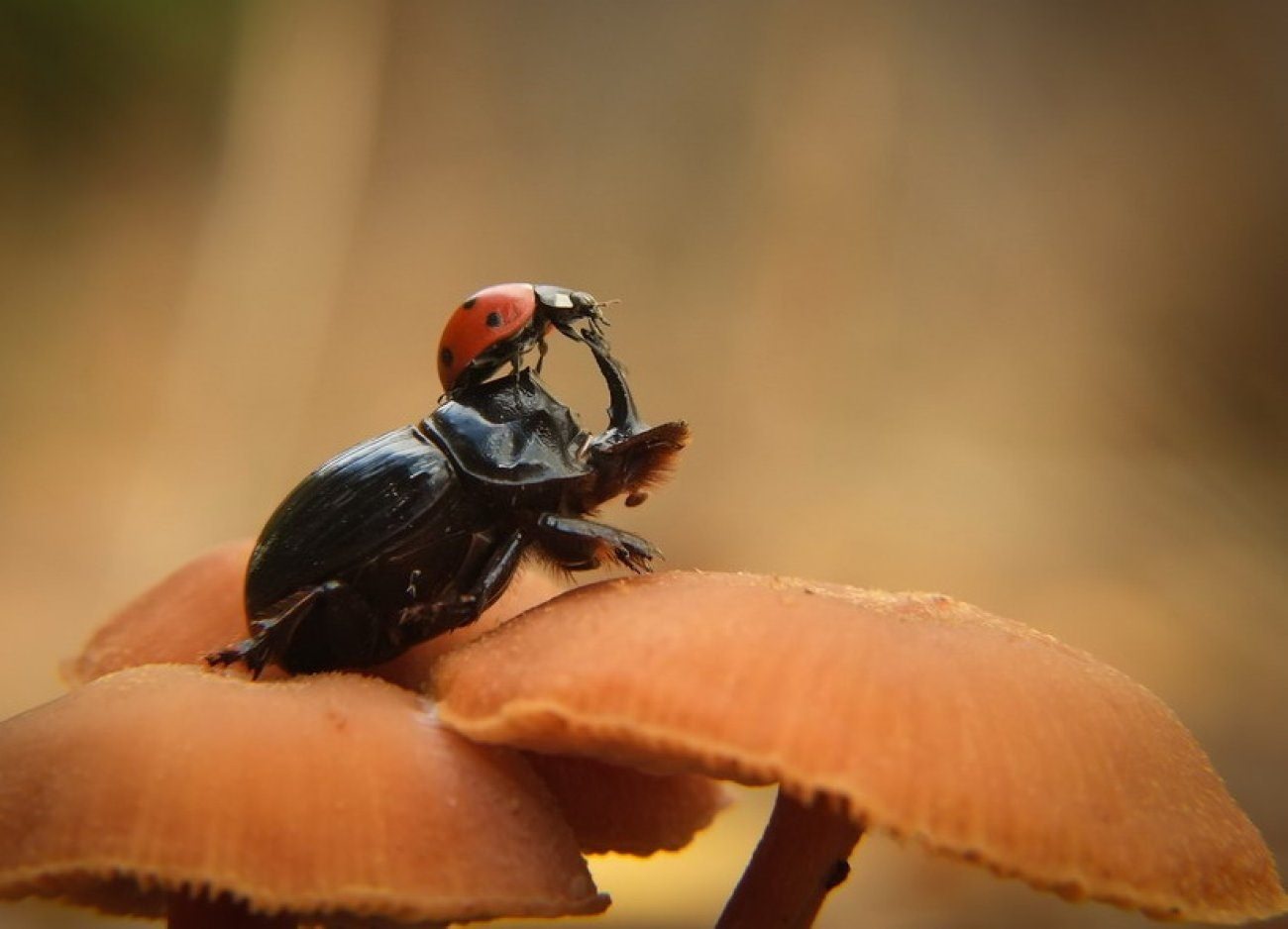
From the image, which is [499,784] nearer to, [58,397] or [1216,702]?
[1216,702]

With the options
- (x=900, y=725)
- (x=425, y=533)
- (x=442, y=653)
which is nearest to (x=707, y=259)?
(x=442, y=653)

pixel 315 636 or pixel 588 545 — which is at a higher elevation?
pixel 588 545

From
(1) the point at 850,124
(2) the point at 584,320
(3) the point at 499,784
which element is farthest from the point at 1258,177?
(3) the point at 499,784

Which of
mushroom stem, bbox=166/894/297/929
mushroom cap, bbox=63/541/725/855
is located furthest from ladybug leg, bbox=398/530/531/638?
mushroom stem, bbox=166/894/297/929

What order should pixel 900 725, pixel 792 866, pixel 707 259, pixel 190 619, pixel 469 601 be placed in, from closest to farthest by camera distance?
pixel 900 725 < pixel 469 601 < pixel 792 866 < pixel 190 619 < pixel 707 259

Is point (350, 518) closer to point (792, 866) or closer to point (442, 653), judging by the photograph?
point (442, 653)

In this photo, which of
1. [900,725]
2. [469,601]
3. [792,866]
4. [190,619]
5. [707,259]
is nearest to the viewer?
[900,725]

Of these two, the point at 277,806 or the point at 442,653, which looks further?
the point at 442,653

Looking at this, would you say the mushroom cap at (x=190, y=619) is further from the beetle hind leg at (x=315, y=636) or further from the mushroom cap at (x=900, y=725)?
the mushroom cap at (x=900, y=725)
